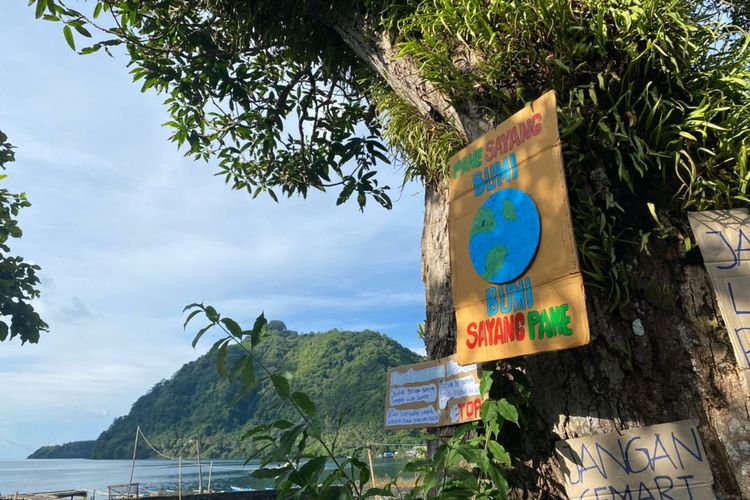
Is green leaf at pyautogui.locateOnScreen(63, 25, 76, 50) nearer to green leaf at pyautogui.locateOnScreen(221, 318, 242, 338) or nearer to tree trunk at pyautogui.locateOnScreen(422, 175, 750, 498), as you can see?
green leaf at pyautogui.locateOnScreen(221, 318, 242, 338)

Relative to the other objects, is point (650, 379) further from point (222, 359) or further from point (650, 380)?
point (222, 359)

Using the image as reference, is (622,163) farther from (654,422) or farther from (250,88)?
(250,88)

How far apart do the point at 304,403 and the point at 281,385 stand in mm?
122

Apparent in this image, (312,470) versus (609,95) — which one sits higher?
(609,95)

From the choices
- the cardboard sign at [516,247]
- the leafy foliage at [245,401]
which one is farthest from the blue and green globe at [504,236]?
the leafy foliage at [245,401]

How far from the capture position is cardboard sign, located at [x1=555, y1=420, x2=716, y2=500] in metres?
1.54

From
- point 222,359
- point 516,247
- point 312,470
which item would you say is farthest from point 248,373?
point 516,247

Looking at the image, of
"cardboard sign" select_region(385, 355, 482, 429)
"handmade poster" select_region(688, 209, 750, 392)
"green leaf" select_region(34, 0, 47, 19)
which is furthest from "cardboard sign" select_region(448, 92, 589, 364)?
"green leaf" select_region(34, 0, 47, 19)

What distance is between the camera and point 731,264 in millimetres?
1700

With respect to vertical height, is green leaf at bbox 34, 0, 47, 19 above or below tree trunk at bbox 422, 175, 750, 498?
above

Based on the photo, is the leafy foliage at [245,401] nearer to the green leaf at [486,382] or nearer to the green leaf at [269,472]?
the green leaf at [486,382]

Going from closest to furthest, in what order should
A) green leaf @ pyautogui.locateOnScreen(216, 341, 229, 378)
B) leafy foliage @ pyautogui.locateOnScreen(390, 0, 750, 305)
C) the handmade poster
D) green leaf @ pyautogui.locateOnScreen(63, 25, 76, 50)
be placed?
green leaf @ pyautogui.locateOnScreen(216, 341, 229, 378) → the handmade poster → leafy foliage @ pyautogui.locateOnScreen(390, 0, 750, 305) → green leaf @ pyautogui.locateOnScreen(63, 25, 76, 50)

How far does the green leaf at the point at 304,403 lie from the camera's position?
1.54 meters

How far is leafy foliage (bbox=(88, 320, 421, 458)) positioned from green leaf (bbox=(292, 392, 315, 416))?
5500 cm
